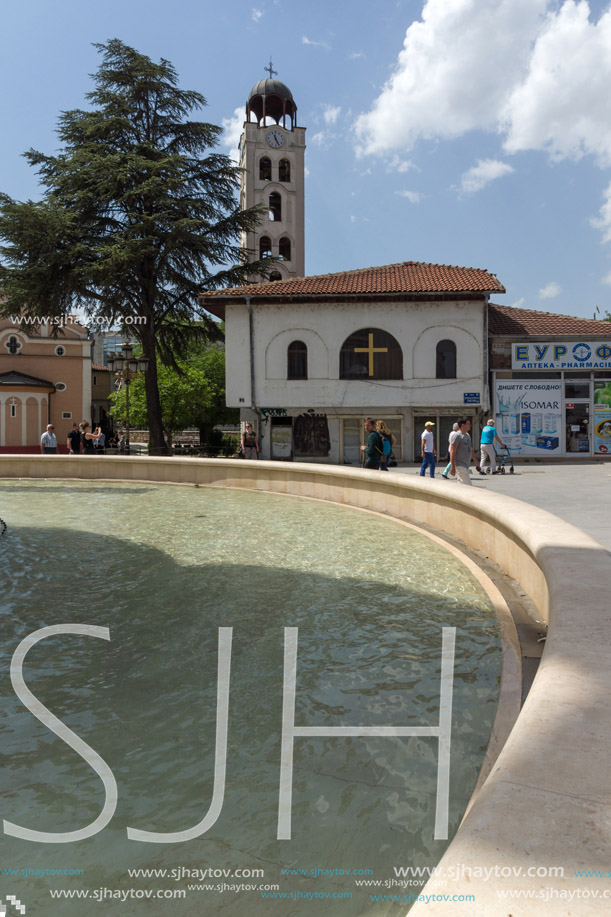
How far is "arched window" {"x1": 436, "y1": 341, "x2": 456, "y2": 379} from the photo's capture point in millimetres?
26438

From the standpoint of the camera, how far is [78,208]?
24.9m

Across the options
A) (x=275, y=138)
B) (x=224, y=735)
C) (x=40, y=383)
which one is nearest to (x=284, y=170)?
(x=275, y=138)

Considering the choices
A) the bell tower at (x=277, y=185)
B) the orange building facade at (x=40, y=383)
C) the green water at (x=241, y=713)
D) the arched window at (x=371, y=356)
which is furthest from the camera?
the bell tower at (x=277, y=185)

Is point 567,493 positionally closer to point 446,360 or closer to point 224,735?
point 224,735

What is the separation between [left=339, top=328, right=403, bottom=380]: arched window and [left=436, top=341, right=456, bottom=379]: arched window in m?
1.48

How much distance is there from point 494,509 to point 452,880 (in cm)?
492

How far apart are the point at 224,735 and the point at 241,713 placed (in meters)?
0.25

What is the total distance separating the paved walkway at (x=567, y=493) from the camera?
825 cm

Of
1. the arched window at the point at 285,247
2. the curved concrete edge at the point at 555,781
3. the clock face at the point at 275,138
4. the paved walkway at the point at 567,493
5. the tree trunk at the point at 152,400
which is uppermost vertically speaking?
the clock face at the point at 275,138

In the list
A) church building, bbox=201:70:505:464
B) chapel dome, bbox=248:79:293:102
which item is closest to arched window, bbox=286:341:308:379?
church building, bbox=201:70:505:464

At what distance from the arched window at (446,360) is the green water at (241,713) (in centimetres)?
2030

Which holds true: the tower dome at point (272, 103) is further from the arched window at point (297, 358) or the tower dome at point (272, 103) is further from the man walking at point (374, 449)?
the man walking at point (374, 449)

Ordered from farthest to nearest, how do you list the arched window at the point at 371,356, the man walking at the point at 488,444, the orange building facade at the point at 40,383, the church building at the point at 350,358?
the orange building facade at the point at 40,383 → the arched window at the point at 371,356 → the church building at the point at 350,358 → the man walking at the point at 488,444

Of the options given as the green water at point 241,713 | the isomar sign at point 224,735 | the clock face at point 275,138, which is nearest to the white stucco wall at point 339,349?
the green water at point 241,713
